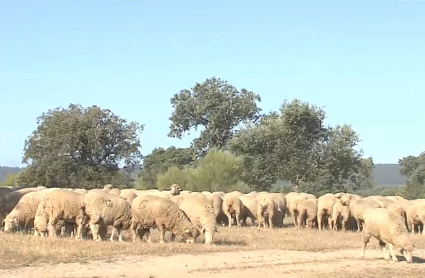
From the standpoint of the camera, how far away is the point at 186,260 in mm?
17047

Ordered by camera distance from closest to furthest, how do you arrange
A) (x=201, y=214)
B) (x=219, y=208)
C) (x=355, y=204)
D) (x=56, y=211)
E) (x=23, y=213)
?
(x=56, y=211) → (x=201, y=214) → (x=23, y=213) → (x=355, y=204) → (x=219, y=208)

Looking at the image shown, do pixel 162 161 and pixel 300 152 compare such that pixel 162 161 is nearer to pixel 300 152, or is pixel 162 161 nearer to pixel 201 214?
pixel 300 152

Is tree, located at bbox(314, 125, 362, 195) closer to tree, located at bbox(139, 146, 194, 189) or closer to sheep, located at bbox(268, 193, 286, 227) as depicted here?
sheep, located at bbox(268, 193, 286, 227)

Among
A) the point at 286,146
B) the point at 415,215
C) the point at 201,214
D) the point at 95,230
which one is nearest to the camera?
the point at 95,230

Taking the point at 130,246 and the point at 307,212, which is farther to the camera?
the point at 307,212

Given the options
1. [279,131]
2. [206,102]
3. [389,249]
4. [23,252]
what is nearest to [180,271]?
[23,252]

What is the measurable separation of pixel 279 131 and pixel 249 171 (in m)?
4.25

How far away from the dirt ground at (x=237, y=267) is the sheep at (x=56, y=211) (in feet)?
14.8

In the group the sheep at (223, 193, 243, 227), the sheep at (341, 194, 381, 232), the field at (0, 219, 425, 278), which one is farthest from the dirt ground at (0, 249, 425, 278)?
the sheep at (223, 193, 243, 227)

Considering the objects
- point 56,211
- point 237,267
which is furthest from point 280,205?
point 237,267

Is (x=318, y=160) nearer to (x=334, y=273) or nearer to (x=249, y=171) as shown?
(x=249, y=171)

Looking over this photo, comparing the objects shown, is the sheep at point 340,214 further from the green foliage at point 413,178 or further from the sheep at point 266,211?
the green foliage at point 413,178

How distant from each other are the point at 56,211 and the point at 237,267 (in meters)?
7.03

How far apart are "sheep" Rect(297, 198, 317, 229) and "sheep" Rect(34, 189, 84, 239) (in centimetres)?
1439
